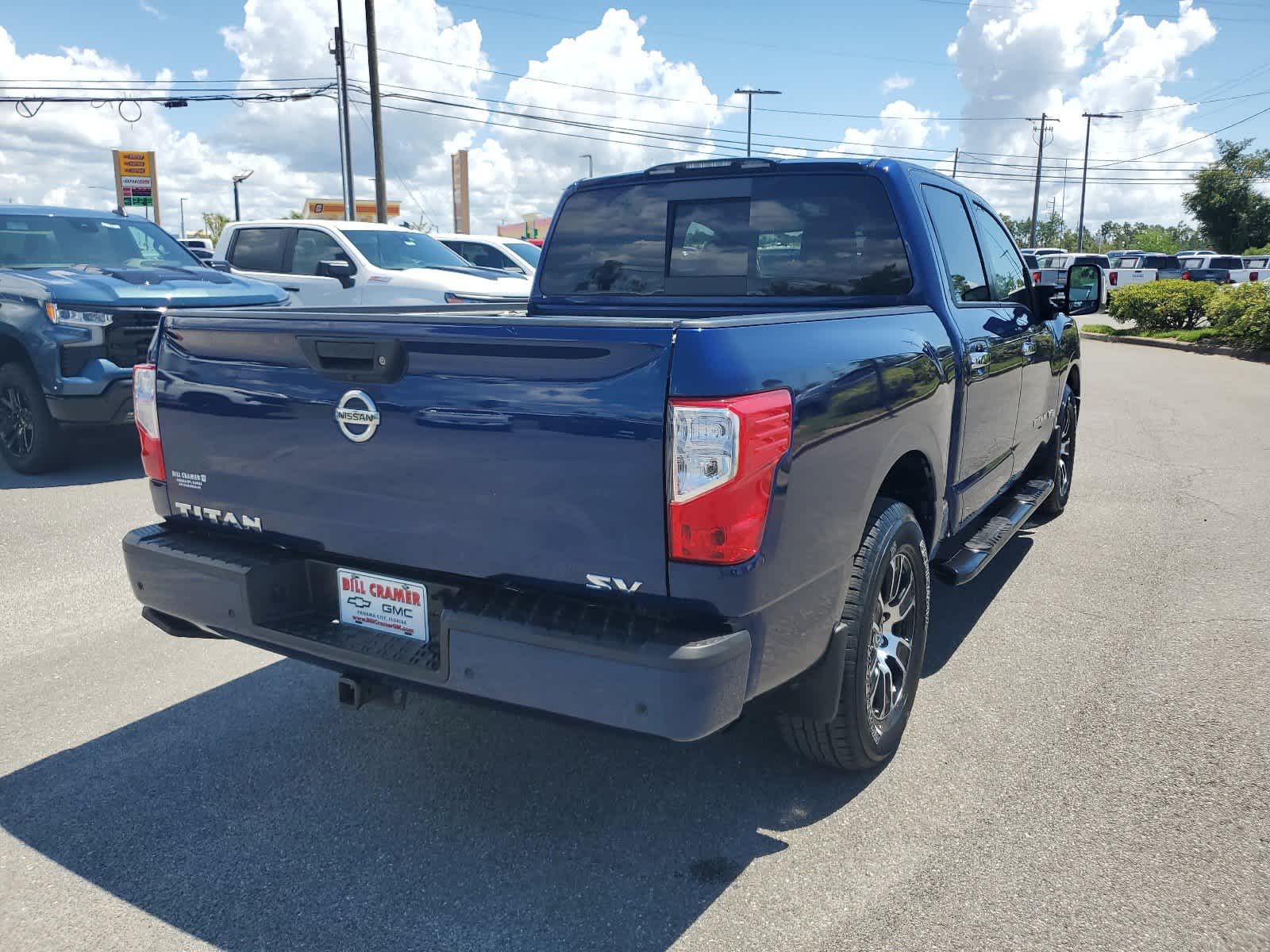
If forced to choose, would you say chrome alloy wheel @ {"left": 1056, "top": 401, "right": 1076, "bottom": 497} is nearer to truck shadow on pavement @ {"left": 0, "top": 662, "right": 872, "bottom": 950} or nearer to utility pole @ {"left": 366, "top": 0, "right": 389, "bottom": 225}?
truck shadow on pavement @ {"left": 0, "top": 662, "right": 872, "bottom": 950}

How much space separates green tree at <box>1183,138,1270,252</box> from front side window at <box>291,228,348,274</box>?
2481 inches

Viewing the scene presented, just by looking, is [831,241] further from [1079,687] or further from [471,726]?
[471,726]

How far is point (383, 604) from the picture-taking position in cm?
280

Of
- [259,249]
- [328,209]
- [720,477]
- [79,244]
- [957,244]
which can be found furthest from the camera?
[328,209]

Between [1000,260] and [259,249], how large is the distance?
31.0ft

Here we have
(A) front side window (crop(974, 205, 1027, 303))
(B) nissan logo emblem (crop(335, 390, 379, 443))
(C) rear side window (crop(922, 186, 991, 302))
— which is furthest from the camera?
(A) front side window (crop(974, 205, 1027, 303))

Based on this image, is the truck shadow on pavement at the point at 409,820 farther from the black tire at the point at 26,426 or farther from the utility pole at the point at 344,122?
the utility pole at the point at 344,122

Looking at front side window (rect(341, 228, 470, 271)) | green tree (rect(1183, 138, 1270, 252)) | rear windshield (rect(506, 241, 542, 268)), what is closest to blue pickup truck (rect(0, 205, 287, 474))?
front side window (rect(341, 228, 470, 271))

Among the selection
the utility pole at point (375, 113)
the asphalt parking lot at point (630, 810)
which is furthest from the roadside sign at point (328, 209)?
the asphalt parking lot at point (630, 810)

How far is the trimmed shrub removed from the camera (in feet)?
71.5

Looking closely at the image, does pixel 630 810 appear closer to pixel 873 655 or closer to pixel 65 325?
pixel 873 655

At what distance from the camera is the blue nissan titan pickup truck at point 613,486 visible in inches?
90.9

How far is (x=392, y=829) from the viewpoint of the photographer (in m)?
3.00

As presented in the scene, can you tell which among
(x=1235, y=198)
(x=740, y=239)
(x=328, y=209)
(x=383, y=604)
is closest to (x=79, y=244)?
(x=740, y=239)
